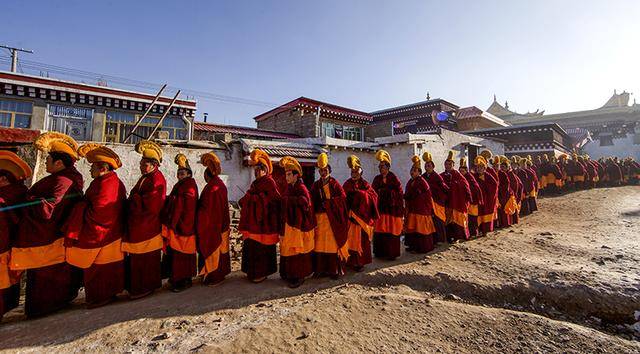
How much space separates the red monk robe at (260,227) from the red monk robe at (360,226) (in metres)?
1.24

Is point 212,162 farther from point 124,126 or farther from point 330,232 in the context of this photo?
point 124,126

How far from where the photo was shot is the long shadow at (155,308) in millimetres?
2824

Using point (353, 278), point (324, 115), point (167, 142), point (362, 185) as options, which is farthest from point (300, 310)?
point (324, 115)

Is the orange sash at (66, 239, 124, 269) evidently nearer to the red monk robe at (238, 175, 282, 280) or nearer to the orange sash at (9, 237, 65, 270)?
the orange sash at (9, 237, 65, 270)

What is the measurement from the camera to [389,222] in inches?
211

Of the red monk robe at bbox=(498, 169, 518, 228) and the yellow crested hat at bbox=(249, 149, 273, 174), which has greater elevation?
the yellow crested hat at bbox=(249, 149, 273, 174)

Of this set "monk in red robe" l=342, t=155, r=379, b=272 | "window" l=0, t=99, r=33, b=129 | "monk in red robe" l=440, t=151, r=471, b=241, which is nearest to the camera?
"monk in red robe" l=342, t=155, r=379, b=272

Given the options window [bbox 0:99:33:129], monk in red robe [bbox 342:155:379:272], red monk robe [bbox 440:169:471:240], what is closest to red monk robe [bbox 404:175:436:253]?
red monk robe [bbox 440:169:471:240]

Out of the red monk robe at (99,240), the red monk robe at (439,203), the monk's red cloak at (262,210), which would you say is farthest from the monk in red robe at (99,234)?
the red monk robe at (439,203)

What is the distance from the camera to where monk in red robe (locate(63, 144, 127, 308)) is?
3.30 m

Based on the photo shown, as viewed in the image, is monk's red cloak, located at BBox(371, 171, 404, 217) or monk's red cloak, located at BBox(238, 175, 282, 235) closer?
monk's red cloak, located at BBox(238, 175, 282, 235)

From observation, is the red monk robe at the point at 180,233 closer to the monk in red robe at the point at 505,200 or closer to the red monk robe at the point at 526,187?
the monk in red robe at the point at 505,200

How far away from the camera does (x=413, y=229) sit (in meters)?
5.83

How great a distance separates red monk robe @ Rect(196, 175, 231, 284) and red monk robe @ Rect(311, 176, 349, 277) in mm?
1390
